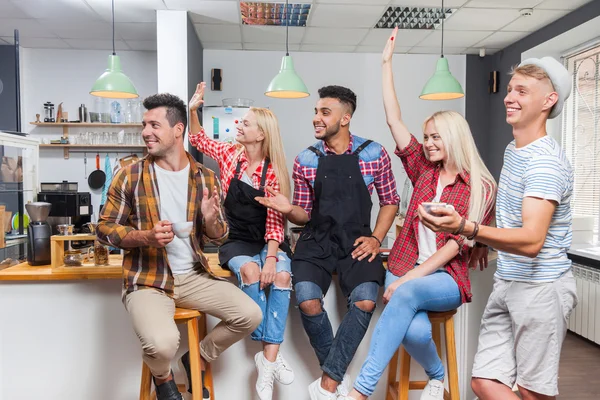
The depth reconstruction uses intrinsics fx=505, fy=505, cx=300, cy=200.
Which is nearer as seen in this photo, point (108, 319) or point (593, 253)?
point (108, 319)

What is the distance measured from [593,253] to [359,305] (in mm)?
2784

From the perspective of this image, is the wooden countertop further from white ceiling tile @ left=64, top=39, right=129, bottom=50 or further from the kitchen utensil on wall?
white ceiling tile @ left=64, top=39, right=129, bottom=50

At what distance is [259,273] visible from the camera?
2.17 m

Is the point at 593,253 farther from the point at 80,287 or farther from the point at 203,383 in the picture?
the point at 80,287

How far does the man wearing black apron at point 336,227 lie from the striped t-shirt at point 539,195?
660 millimetres

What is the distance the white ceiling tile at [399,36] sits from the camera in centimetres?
516

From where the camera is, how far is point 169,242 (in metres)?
1.87

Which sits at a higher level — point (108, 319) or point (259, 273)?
point (259, 273)

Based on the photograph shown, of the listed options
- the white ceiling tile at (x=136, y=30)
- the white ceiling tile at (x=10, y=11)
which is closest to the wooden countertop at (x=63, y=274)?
the white ceiling tile at (x=10, y=11)

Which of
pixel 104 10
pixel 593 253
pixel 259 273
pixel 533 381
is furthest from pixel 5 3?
pixel 593 253

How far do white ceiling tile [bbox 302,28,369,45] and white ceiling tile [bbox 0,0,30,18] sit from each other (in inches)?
105

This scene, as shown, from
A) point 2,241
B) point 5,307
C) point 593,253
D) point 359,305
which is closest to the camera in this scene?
point 359,305

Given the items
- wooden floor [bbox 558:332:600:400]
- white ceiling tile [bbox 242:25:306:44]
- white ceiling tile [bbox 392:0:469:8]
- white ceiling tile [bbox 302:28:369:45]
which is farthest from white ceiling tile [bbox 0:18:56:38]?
wooden floor [bbox 558:332:600:400]

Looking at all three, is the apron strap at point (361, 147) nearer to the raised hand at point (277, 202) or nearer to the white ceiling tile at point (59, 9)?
the raised hand at point (277, 202)
